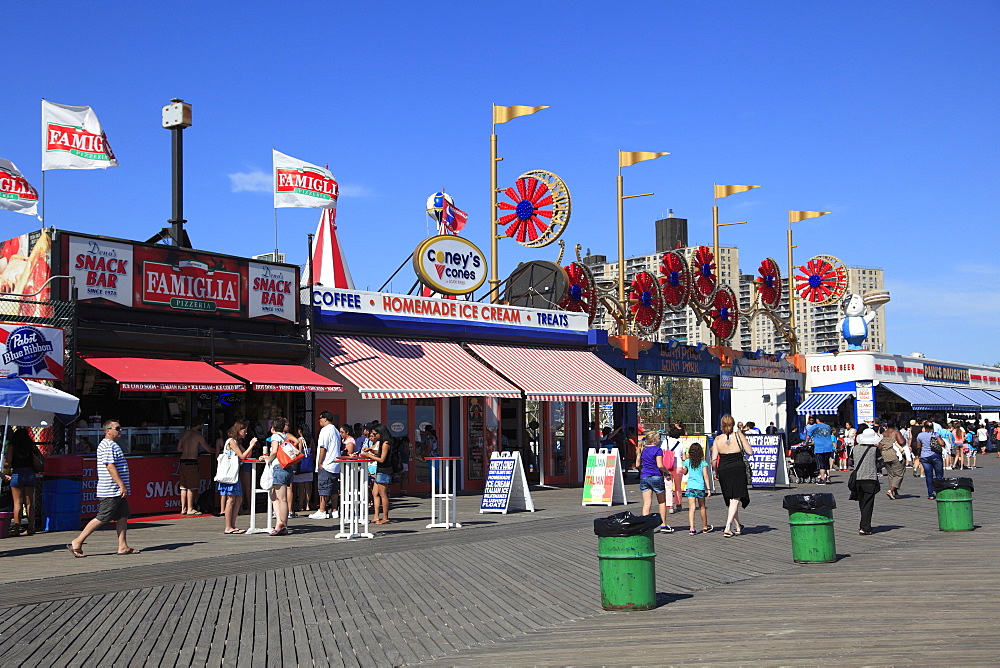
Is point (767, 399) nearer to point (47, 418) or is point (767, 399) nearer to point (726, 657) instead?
point (47, 418)

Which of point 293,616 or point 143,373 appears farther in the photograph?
point 143,373

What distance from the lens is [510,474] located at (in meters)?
17.7

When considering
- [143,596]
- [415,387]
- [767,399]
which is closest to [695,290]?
[767,399]

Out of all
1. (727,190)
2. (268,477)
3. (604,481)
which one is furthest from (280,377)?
(727,190)

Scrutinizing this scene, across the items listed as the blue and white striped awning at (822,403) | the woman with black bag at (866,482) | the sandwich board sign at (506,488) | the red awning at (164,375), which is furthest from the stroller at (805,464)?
the blue and white striped awning at (822,403)

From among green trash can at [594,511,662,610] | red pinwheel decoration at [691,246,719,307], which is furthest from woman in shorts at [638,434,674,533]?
red pinwheel decoration at [691,246,719,307]

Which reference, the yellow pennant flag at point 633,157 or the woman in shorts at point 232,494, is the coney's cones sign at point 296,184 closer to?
the woman in shorts at point 232,494

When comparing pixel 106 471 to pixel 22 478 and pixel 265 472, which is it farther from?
pixel 22 478

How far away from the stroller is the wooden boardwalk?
400 inches

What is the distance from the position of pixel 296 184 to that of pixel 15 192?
19.9 feet

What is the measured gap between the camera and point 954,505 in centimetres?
1455

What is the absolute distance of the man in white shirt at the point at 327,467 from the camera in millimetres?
15367

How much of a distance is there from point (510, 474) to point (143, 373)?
6375 millimetres

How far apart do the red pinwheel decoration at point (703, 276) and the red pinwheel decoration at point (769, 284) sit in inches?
187
